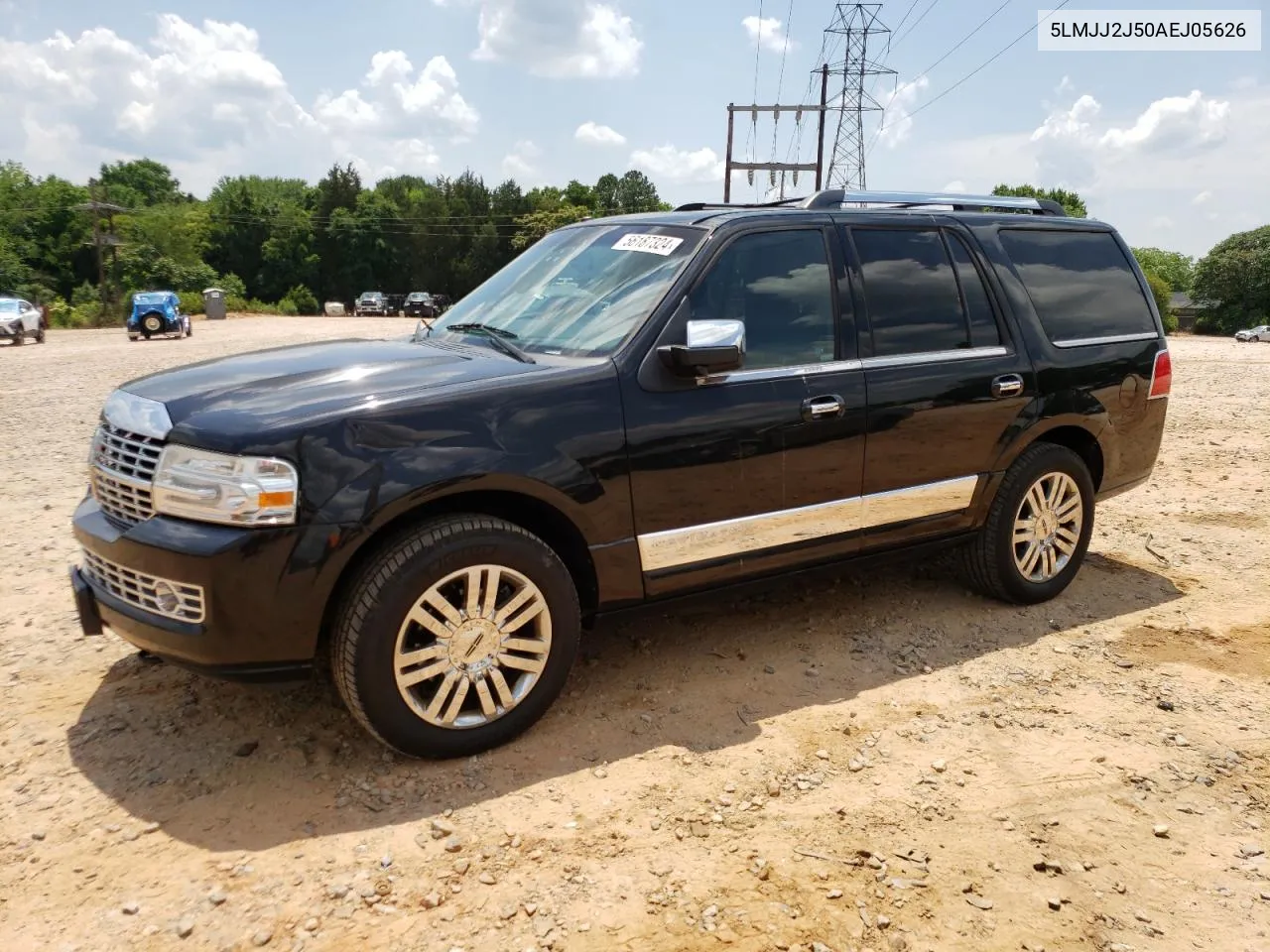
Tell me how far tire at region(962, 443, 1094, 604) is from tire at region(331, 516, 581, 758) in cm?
237

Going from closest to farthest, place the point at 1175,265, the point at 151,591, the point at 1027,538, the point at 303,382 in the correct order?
the point at 151,591 → the point at 303,382 → the point at 1027,538 → the point at 1175,265

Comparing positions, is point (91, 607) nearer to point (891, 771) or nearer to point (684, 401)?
point (684, 401)

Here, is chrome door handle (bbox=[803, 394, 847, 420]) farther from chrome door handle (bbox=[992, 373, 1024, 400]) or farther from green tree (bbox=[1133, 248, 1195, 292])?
green tree (bbox=[1133, 248, 1195, 292])

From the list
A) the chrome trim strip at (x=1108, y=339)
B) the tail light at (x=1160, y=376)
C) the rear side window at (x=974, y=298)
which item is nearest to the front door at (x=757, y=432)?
the rear side window at (x=974, y=298)

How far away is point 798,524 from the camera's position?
3.89 meters

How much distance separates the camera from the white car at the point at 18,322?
94.3 ft

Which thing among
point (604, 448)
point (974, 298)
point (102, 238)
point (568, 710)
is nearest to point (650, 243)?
point (604, 448)

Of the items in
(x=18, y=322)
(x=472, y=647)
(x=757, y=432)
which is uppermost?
(x=757, y=432)

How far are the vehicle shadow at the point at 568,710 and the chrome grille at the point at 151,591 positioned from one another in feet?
1.78

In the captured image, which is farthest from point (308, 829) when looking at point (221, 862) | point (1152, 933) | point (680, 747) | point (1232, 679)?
point (1232, 679)

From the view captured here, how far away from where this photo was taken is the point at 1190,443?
30.5ft

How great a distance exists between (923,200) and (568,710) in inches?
119

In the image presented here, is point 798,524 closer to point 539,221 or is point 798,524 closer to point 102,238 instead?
point 102,238

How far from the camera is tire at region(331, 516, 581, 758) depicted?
2984mm
